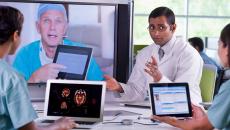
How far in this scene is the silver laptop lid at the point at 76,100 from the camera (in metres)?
2.59

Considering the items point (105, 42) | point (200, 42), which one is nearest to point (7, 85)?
point (105, 42)

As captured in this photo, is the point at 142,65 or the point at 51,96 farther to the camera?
the point at 142,65

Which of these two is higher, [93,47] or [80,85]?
[93,47]

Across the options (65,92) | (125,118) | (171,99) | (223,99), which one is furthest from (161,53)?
(223,99)

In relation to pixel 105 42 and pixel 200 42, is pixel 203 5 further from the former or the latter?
pixel 105 42

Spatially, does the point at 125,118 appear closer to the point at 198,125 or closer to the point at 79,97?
the point at 79,97

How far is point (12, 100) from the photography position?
5.75ft

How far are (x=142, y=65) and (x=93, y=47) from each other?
438 millimetres

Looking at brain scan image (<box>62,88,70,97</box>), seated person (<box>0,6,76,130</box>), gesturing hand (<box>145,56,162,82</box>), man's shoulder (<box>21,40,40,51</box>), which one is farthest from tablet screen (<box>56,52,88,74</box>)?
seated person (<box>0,6,76,130</box>)

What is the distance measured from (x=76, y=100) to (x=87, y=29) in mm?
1036

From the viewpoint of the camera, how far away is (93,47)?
3.52 m

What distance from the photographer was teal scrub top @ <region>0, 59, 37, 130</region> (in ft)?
5.71

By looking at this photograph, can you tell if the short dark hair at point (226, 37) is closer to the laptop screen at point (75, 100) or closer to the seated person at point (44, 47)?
the laptop screen at point (75, 100)

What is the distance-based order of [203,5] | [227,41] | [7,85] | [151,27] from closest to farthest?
[7,85]
[227,41]
[151,27]
[203,5]
